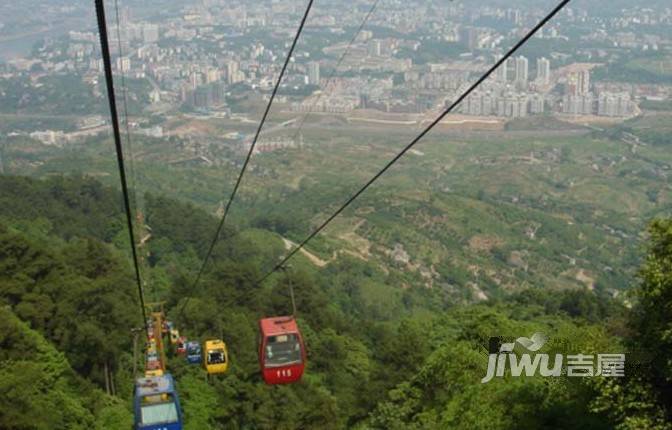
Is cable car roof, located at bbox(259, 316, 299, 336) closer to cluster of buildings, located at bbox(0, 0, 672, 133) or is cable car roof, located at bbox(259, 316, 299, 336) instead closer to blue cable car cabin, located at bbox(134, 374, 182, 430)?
blue cable car cabin, located at bbox(134, 374, 182, 430)

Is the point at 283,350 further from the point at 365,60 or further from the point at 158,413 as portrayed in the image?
the point at 365,60

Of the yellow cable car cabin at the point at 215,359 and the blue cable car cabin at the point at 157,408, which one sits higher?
the blue cable car cabin at the point at 157,408

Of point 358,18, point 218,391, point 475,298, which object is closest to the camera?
point 218,391

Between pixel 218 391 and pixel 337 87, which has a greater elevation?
pixel 218 391

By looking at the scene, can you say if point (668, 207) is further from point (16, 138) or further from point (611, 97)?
point (16, 138)

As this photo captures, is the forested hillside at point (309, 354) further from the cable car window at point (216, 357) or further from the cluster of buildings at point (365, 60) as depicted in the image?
the cluster of buildings at point (365, 60)

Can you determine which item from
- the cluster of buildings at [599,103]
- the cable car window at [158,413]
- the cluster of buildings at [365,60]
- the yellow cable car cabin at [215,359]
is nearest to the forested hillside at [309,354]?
the yellow cable car cabin at [215,359]

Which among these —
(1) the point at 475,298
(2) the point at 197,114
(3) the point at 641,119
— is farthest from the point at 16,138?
(3) the point at 641,119
